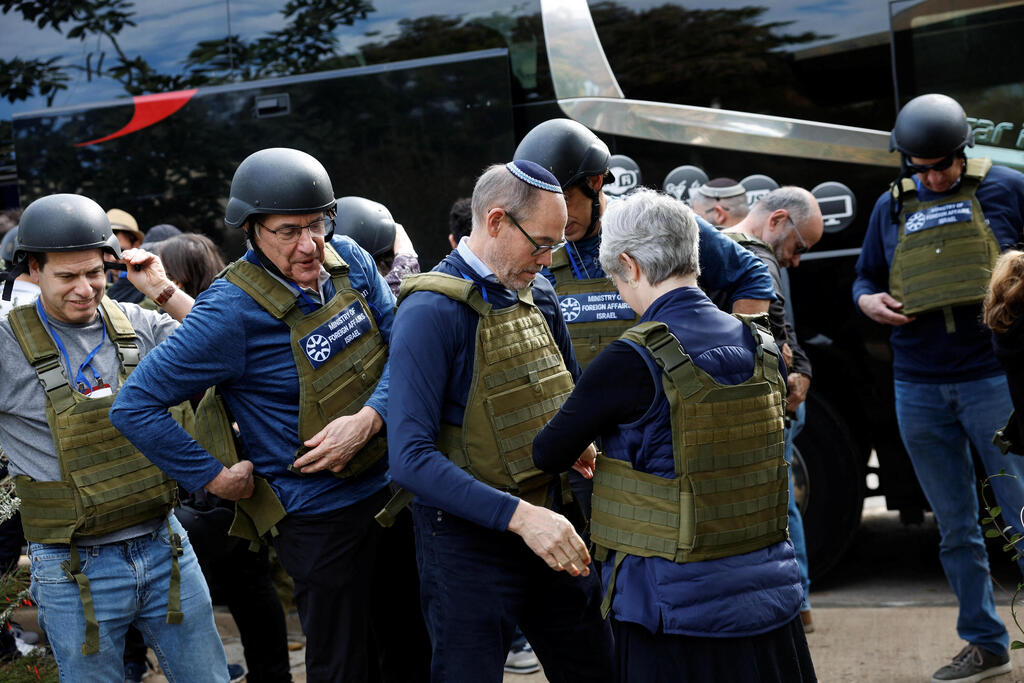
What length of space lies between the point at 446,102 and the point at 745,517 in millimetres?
3544

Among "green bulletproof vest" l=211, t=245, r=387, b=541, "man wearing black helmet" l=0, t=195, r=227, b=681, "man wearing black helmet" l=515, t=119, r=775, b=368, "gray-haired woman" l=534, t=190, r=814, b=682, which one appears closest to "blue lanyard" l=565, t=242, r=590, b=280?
"man wearing black helmet" l=515, t=119, r=775, b=368

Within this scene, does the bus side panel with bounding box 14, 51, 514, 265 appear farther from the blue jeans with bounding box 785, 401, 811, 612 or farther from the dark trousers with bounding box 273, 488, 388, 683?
the dark trousers with bounding box 273, 488, 388, 683

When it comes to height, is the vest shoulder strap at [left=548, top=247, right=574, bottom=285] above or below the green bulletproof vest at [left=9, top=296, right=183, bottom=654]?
above

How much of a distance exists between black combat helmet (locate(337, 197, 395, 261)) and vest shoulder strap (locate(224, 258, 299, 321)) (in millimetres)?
1300

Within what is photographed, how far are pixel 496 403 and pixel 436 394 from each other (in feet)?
0.54

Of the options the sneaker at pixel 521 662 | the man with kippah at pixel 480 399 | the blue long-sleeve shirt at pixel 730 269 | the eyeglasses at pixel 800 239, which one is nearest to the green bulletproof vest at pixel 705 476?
the man with kippah at pixel 480 399

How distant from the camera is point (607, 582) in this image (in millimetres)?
2600

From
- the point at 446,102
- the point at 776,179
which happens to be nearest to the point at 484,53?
the point at 446,102

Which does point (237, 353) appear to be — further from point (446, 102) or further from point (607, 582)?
point (446, 102)

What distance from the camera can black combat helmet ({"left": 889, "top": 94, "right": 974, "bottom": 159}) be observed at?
14.0 ft

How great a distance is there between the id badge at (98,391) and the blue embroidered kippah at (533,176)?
1329 mm

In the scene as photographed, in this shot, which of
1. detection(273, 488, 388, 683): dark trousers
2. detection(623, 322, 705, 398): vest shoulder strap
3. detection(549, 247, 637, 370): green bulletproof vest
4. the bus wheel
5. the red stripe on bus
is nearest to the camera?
detection(623, 322, 705, 398): vest shoulder strap

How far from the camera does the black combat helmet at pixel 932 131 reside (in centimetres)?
428

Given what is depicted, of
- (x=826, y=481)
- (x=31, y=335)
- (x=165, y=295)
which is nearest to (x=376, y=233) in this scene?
(x=165, y=295)
